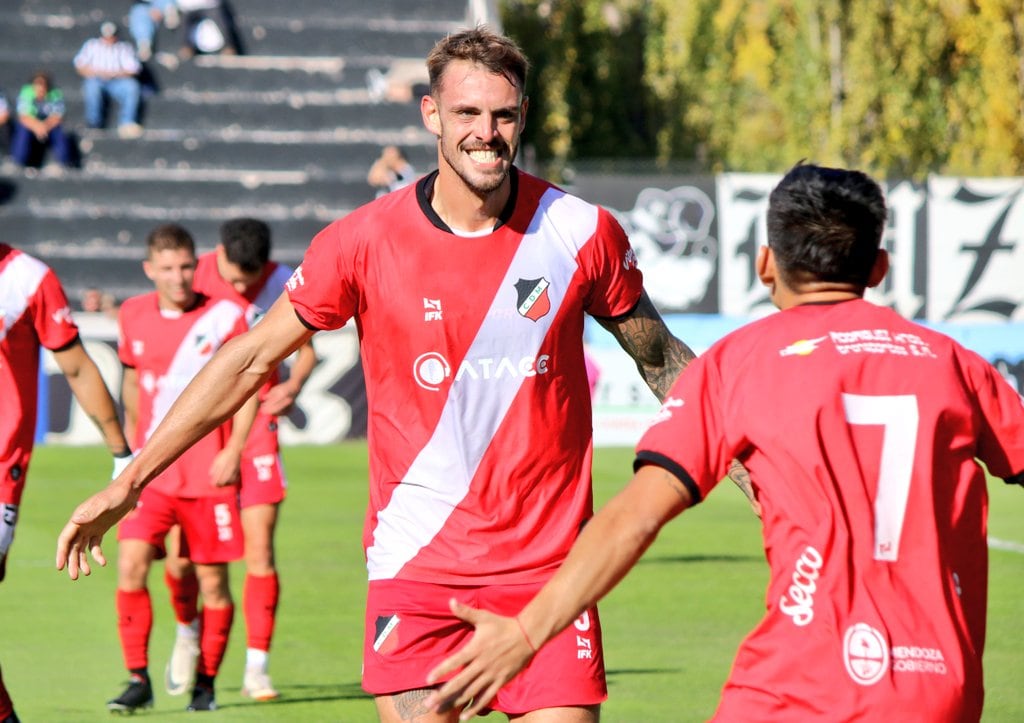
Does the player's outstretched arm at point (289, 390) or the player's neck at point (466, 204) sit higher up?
the player's neck at point (466, 204)

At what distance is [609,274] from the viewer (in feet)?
17.5

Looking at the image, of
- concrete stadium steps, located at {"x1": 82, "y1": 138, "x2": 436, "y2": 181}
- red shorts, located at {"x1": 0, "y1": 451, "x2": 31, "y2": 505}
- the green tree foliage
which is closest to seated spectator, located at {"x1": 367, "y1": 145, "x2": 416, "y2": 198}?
concrete stadium steps, located at {"x1": 82, "y1": 138, "x2": 436, "y2": 181}

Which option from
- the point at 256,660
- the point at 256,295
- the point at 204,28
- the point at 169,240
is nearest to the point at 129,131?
the point at 204,28

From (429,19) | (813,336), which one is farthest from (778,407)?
(429,19)

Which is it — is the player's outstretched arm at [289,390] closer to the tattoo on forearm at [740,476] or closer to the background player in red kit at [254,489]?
the background player in red kit at [254,489]

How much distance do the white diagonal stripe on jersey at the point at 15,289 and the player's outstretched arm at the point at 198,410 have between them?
236 cm

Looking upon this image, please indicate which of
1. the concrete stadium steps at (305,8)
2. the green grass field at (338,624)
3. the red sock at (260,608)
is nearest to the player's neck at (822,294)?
the green grass field at (338,624)

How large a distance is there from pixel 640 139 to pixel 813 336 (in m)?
38.4

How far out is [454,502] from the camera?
518 cm

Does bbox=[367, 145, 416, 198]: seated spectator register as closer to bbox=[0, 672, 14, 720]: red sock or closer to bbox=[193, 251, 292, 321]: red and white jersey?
bbox=[193, 251, 292, 321]: red and white jersey

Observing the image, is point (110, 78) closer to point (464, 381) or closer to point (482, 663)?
point (464, 381)

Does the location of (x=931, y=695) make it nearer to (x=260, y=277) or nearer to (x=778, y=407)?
(x=778, y=407)

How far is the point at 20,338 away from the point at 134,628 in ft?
6.58

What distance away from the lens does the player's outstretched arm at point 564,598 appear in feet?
11.7
